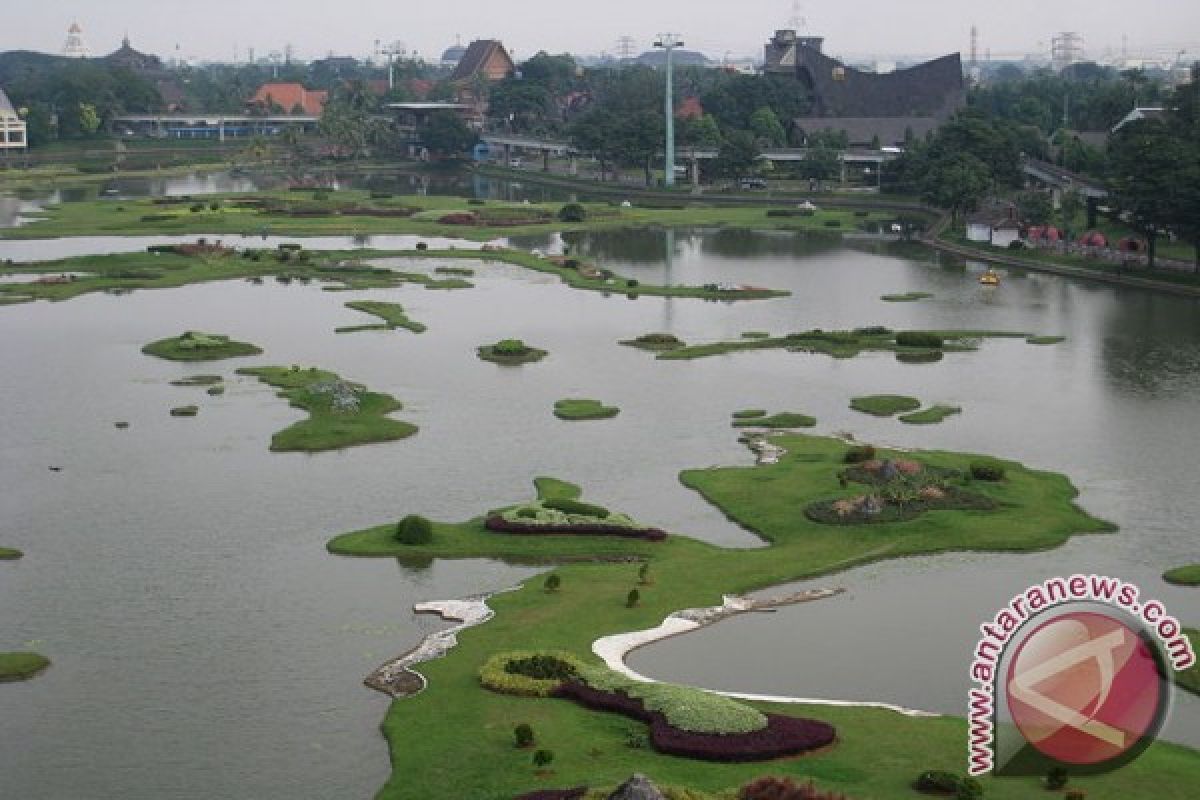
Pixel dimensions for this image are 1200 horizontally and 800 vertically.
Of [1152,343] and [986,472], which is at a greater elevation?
→ [1152,343]

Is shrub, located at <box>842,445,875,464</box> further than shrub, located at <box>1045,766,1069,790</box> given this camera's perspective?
Yes

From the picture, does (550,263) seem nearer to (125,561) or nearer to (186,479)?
(186,479)

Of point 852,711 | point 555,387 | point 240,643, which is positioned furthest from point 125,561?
point 555,387

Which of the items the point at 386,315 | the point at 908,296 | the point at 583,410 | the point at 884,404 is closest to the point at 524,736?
the point at 583,410

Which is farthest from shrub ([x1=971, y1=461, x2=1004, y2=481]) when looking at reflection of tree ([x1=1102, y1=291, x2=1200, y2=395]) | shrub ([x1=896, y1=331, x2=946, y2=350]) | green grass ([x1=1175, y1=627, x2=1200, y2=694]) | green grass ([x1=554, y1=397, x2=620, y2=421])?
shrub ([x1=896, y1=331, x2=946, y2=350])

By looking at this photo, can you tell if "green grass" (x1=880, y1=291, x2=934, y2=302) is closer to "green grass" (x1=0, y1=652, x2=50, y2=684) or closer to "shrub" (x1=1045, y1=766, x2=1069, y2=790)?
"green grass" (x1=0, y1=652, x2=50, y2=684)

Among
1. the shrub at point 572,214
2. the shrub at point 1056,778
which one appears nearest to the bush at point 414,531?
the shrub at point 1056,778

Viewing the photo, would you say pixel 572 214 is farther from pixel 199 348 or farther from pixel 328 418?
pixel 328 418
